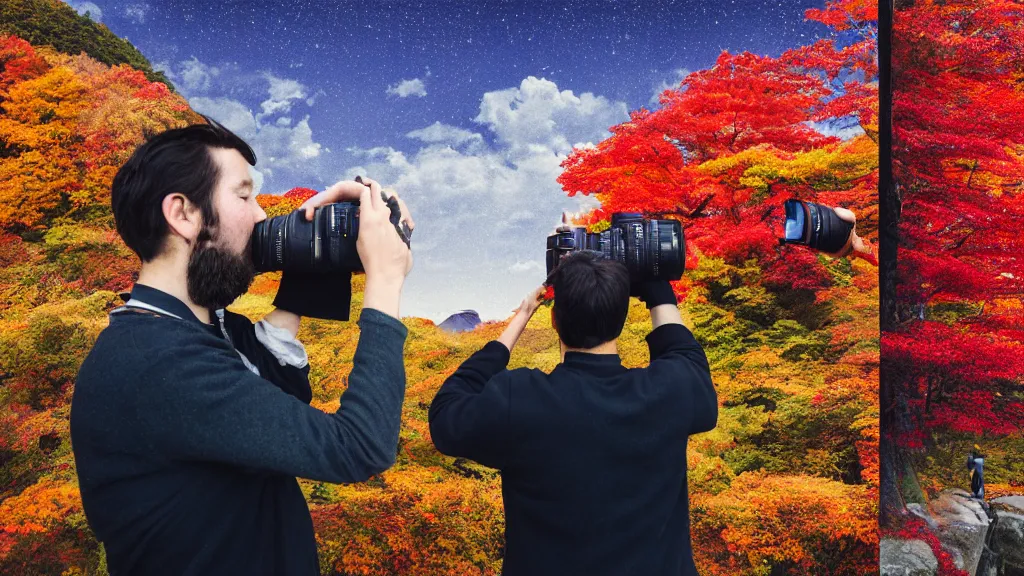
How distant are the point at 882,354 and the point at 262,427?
4.53 meters

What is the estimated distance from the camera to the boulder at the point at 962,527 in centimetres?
388

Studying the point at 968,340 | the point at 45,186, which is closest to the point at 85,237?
the point at 45,186

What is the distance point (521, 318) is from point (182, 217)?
35.0 inches

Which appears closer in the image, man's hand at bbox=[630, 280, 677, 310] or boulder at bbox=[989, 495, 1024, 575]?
man's hand at bbox=[630, 280, 677, 310]

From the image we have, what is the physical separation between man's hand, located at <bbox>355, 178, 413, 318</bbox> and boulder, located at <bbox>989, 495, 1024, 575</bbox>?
17.4ft

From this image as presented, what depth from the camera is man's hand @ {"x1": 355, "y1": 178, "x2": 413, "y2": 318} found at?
94 cm

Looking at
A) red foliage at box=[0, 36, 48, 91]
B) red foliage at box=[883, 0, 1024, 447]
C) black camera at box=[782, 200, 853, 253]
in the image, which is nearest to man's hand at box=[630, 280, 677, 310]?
black camera at box=[782, 200, 853, 253]

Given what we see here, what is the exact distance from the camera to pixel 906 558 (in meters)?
3.80

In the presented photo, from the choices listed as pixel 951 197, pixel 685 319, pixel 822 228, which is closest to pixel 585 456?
pixel 822 228

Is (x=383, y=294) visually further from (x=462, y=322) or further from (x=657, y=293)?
(x=462, y=322)

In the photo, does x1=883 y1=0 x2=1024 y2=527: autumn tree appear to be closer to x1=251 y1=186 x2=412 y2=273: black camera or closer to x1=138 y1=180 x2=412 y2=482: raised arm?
x1=251 y1=186 x2=412 y2=273: black camera

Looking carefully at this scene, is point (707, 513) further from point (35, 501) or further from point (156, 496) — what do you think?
point (35, 501)

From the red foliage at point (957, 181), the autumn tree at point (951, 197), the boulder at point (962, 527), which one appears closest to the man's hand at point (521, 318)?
the autumn tree at point (951, 197)

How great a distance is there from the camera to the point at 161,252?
0.94 metres
